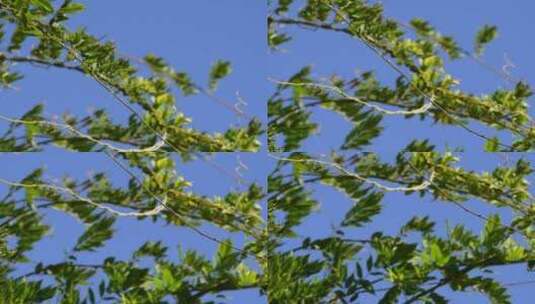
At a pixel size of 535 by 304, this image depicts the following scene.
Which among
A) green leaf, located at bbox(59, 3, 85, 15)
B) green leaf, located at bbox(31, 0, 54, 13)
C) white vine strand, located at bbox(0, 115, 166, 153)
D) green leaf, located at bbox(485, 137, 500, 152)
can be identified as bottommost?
white vine strand, located at bbox(0, 115, 166, 153)

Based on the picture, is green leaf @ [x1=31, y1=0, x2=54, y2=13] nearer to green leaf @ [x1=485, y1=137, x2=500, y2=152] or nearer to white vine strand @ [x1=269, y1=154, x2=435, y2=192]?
white vine strand @ [x1=269, y1=154, x2=435, y2=192]

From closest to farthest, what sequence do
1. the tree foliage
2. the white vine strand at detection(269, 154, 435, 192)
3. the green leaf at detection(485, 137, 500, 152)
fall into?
the tree foliage
the white vine strand at detection(269, 154, 435, 192)
the green leaf at detection(485, 137, 500, 152)

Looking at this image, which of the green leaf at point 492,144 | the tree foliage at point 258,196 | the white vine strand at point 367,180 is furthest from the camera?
the green leaf at point 492,144

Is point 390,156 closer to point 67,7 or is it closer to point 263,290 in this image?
point 263,290

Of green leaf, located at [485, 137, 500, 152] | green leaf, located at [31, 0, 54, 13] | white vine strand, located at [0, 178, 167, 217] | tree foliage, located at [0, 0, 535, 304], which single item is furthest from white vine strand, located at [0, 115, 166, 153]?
green leaf, located at [485, 137, 500, 152]

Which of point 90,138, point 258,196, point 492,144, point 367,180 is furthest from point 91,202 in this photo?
point 492,144

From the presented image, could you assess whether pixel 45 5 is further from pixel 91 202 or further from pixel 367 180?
pixel 367 180

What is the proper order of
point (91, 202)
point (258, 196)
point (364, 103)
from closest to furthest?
point (91, 202), point (258, 196), point (364, 103)

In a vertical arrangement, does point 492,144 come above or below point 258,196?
above

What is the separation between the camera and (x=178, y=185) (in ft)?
9.36

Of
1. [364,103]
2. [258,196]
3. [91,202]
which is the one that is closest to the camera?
[91,202]

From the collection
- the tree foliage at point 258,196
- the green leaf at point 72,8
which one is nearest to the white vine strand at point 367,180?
the tree foliage at point 258,196

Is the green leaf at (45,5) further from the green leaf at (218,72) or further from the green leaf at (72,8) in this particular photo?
the green leaf at (218,72)

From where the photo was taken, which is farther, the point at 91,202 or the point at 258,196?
the point at 258,196
